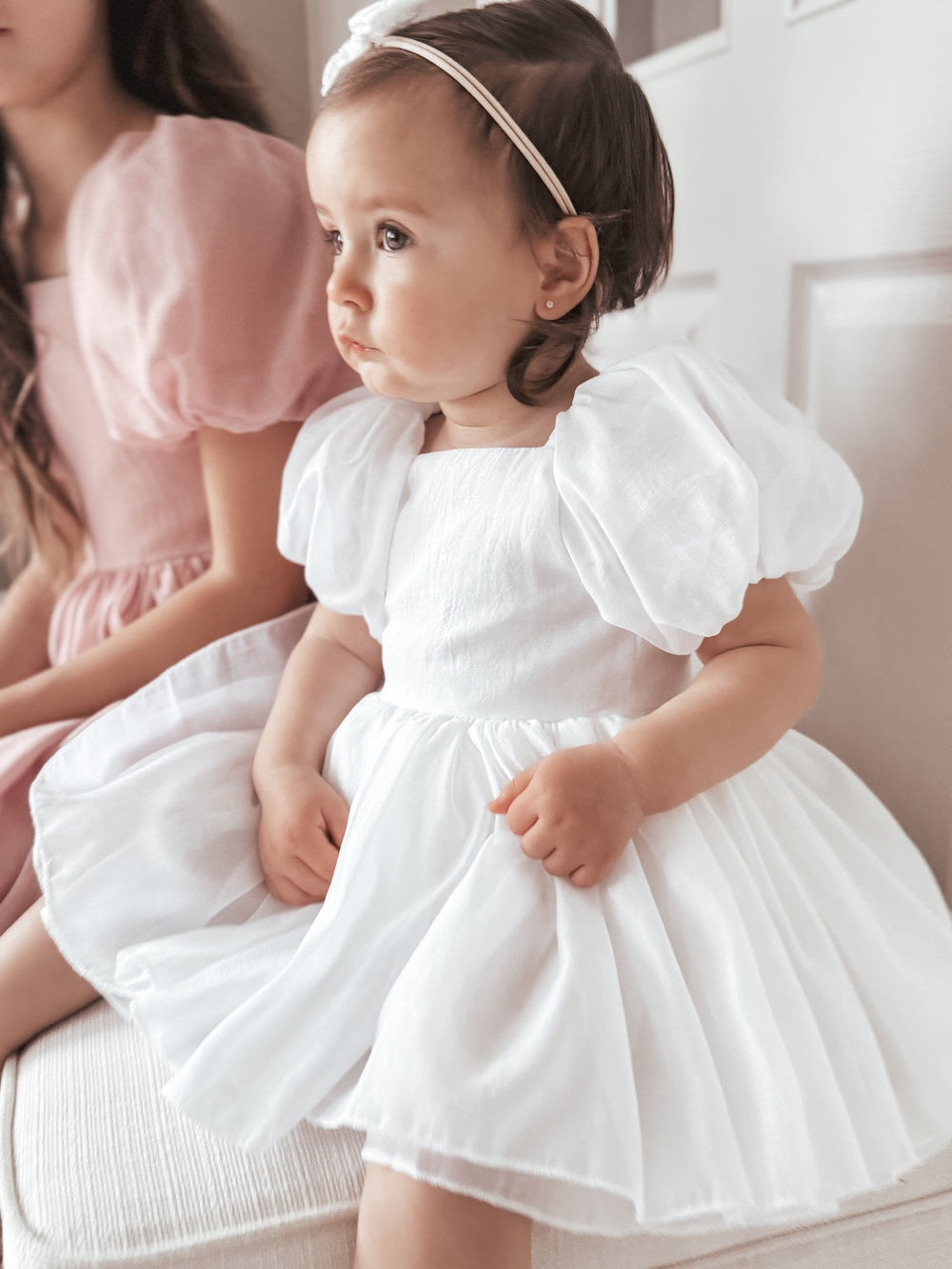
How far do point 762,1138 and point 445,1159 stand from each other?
0.15 metres

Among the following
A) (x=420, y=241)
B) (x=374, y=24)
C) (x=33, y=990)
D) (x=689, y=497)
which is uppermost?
(x=374, y=24)

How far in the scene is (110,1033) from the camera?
740 millimetres

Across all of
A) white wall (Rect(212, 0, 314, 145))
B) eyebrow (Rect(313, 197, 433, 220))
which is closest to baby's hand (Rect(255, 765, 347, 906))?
eyebrow (Rect(313, 197, 433, 220))

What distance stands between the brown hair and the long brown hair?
1.27 feet

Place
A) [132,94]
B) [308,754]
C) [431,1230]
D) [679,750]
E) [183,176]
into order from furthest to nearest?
[132,94], [183,176], [308,754], [679,750], [431,1230]

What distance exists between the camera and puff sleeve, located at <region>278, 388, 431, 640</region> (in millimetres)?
851

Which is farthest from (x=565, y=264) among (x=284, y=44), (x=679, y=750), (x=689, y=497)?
(x=284, y=44)

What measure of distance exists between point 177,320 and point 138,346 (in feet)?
0.13

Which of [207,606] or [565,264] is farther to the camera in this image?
[207,606]

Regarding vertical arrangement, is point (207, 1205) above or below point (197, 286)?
Answer: below

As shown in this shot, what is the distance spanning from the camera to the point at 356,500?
86 cm

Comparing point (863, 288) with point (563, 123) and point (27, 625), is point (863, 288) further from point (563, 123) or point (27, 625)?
point (27, 625)

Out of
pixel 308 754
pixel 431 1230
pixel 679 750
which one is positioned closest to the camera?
pixel 431 1230
